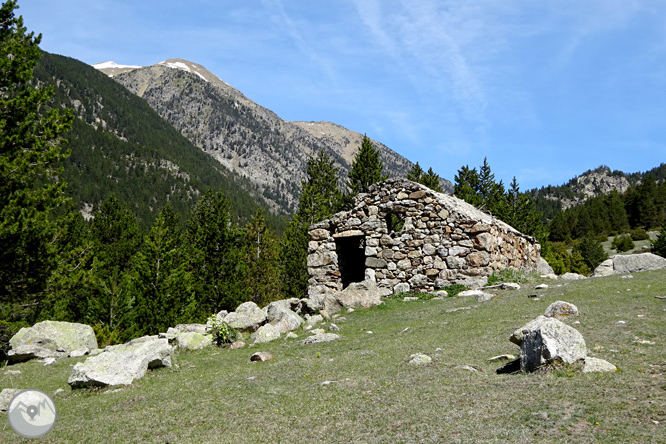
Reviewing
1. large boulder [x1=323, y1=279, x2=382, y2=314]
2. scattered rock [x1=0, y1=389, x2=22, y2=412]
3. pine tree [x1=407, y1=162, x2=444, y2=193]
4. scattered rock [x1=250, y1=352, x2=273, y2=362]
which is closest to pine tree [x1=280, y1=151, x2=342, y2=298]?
pine tree [x1=407, y1=162, x2=444, y2=193]

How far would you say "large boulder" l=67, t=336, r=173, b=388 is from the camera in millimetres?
8203

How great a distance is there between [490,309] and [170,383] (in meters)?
8.27

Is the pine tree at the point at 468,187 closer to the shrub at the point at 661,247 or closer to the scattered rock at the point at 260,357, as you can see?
the shrub at the point at 661,247

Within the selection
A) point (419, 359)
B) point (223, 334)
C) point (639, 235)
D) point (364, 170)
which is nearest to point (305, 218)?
point (364, 170)

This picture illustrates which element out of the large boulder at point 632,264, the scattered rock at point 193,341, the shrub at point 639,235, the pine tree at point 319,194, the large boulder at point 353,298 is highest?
the pine tree at point 319,194

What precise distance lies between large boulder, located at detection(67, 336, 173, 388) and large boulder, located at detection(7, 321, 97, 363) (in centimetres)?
580

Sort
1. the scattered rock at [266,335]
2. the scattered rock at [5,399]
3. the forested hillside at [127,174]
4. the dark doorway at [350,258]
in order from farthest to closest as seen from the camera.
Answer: the forested hillside at [127,174] → the dark doorway at [350,258] → the scattered rock at [266,335] → the scattered rock at [5,399]

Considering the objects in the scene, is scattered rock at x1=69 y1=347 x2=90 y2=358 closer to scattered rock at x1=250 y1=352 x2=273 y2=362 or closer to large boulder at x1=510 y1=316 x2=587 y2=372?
scattered rock at x1=250 y1=352 x2=273 y2=362

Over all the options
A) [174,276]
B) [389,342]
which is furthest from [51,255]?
[389,342]

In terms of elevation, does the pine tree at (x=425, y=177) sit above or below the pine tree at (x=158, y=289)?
above

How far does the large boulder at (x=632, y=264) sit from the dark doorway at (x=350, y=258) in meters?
10.1

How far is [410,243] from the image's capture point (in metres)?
17.4

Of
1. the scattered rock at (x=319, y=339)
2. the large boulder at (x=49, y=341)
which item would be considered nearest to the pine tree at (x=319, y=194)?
the large boulder at (x=49, y=341)

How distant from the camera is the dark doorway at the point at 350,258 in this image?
18906mm
